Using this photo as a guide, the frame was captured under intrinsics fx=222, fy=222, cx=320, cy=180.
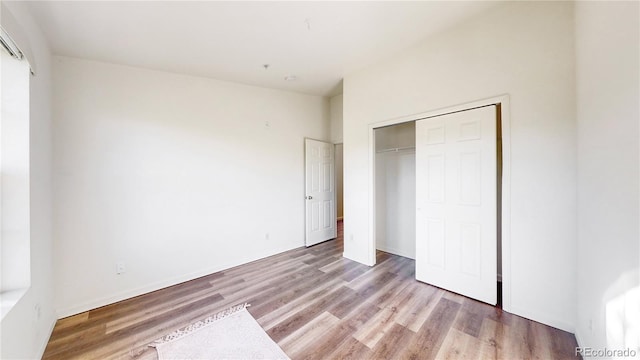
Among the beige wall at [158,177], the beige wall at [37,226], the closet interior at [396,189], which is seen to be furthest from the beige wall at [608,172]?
the beige wall at [158,177]

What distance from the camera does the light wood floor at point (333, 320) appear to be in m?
1.70

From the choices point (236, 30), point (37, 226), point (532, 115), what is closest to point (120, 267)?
point (37, 226)

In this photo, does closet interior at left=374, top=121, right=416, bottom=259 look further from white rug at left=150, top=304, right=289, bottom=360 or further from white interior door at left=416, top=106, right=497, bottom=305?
white rug at left=150, top=304, right=289, bottom=360

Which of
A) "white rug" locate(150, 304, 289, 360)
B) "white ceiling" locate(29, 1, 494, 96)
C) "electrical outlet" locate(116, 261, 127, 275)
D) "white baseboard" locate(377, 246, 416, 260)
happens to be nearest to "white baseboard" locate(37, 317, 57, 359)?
"electrical outlet" locate(116, 261, 127, 275)

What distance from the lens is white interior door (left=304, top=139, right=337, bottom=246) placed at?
4.18 m

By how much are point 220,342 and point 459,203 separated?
104 inches

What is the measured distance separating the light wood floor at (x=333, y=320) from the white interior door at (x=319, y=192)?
130 centimetres

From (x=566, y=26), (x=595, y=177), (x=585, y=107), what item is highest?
(x=566, y=26)

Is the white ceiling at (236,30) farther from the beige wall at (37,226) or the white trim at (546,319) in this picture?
the white trim at (546,319)

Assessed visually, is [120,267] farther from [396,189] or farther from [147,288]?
[396,189]

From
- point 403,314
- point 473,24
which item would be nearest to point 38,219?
point 403,314

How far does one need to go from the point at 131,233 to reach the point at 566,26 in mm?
4675

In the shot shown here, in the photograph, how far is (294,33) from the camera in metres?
2.28

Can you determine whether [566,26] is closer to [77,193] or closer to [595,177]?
[595,177]
